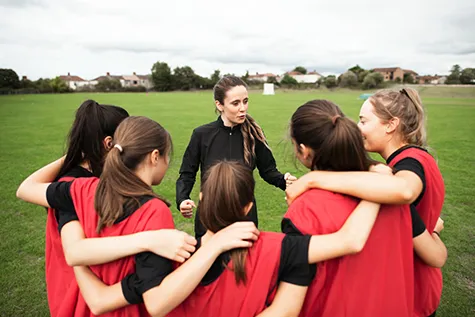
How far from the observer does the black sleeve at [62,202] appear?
176 centimetres

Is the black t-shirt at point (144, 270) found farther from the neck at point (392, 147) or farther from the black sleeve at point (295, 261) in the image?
the neck at point (392, 147)

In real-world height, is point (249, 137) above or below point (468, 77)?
Result: below

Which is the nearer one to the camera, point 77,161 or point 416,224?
point 416,224

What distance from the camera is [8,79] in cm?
7344

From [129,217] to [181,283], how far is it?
45 centimetres

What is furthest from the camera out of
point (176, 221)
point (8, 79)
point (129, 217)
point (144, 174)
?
point (8, 79)

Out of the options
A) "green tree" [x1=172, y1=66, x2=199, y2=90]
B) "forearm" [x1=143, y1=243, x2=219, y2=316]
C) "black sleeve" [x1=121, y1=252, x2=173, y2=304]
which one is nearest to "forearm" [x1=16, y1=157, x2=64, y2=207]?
"black sleeve" [x1=121, y1=252, x2=173, y2=304]

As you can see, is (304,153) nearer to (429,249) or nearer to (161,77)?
(429,249)

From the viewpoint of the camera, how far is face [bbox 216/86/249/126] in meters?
3.22

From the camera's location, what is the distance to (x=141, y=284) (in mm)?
1470

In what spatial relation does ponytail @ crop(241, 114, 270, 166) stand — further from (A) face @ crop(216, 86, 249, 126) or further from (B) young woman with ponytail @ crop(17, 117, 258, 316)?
(B) young woman with ponytail @ crop(17, 117, 258, 316)

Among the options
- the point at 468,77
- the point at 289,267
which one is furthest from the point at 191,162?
the point at 468,77

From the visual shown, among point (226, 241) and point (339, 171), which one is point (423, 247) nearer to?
point (339, 171)

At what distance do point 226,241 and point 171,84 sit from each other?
94.2m
